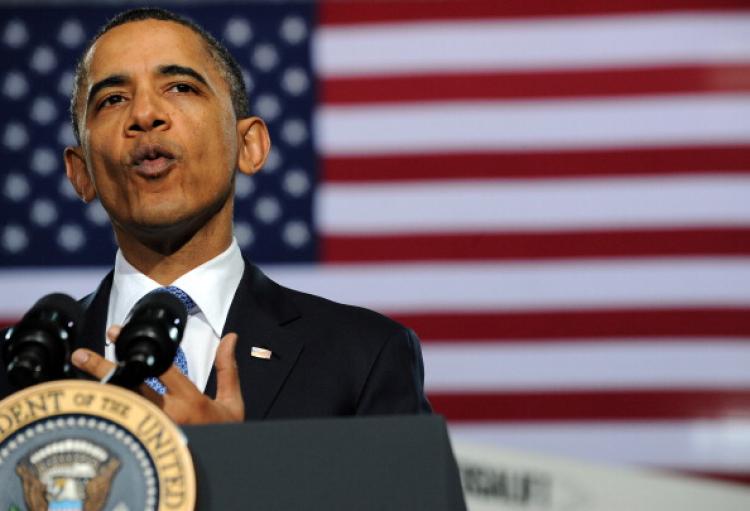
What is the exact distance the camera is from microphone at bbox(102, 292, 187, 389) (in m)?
0.99

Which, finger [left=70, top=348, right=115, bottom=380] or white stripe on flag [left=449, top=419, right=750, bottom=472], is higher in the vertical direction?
finger [left=70, top=348, right=115, bottom=380]

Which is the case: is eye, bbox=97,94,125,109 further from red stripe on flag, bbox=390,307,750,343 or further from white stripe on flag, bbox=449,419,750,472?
white stripe on flag, bbox=449,419,750,472

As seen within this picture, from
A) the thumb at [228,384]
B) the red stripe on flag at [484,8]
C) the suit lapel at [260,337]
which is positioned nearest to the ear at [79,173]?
the suit lapel at [260,337]

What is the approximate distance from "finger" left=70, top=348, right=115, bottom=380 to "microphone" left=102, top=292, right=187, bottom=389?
0.07 m

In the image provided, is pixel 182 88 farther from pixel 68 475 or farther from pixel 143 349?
pixel 68 475

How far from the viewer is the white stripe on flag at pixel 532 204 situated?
13.0 feet

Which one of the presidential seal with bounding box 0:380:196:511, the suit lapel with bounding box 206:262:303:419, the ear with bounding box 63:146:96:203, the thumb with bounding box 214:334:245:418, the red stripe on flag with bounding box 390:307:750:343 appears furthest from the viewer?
the red stripe on flag with bounding box 390:307:750:343

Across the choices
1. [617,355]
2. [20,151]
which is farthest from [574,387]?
[20,151]

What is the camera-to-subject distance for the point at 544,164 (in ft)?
13.2

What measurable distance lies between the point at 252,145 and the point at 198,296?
25 cm

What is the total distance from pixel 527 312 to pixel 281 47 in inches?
46.9

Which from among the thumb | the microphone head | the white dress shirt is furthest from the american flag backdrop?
the microphone head

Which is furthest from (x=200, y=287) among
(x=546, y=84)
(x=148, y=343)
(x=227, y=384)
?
(x=546, y=84)

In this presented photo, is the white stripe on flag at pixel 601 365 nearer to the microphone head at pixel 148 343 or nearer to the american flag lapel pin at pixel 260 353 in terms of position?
the american flag lapel pin at pixel 260 353
